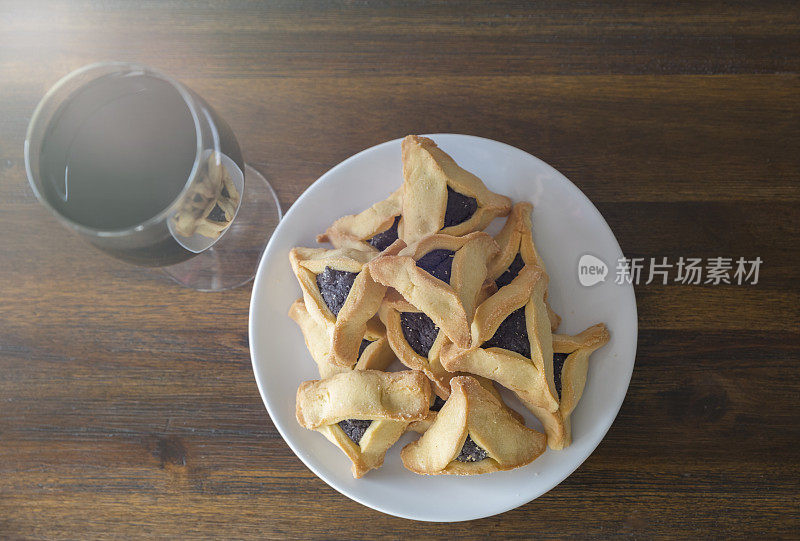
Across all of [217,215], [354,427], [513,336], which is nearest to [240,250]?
[217,215]

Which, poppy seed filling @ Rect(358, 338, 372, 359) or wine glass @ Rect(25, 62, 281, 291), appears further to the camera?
poppy seed filling @ Rect(358, 338, 372, 359)

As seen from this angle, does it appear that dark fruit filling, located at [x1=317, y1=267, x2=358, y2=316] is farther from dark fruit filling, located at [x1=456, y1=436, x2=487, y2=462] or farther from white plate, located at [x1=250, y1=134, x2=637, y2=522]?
dark fruit filling, located at [x1=456, y1=436, x2=487, y2=462]

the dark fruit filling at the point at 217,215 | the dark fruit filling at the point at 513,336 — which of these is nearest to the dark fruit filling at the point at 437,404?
the dark fruit filling at the point at 513,336

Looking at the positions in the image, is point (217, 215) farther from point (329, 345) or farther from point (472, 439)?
point (472, 439)

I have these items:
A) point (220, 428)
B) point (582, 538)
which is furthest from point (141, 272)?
point (582, 538)

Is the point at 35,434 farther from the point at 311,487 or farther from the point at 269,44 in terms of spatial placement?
the point at 269,44

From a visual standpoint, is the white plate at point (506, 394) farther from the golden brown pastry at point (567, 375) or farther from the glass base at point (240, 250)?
the glass base at point (240, 250)

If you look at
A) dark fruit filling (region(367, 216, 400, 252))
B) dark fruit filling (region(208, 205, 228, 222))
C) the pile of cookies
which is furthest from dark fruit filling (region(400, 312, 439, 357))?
dark fruit filling (region(208, 205, 228, 222))
